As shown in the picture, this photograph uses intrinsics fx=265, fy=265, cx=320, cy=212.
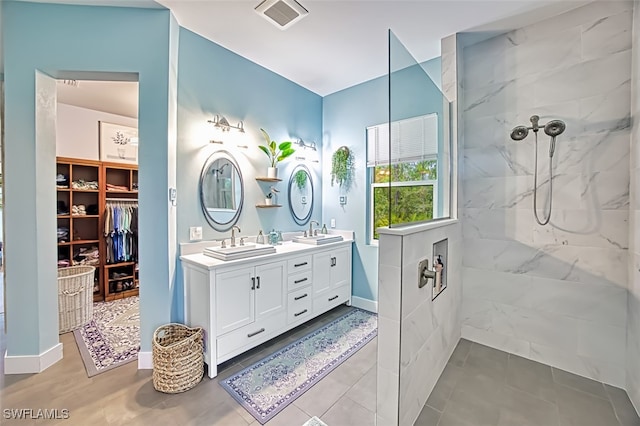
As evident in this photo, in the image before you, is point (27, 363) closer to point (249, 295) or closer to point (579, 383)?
point (249, 295)

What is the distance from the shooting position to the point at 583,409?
162 cm

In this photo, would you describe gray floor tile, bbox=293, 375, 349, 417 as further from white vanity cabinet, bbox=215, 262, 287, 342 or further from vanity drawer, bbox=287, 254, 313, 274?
vanity drawer, bbox=287, 254, 313, 274

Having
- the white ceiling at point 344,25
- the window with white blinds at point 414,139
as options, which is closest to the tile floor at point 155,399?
the window with white blinds at point 414,139

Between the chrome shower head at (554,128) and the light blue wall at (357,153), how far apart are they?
5.07ft

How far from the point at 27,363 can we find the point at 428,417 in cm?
286

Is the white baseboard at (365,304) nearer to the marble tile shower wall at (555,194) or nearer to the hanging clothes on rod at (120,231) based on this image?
the marble tile shower wall at (555,194)

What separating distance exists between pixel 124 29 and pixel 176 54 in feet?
1.18

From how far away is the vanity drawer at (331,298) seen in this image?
9.32ft

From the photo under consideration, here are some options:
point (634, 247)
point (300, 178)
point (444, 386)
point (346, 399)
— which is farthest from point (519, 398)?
point (300, 178)

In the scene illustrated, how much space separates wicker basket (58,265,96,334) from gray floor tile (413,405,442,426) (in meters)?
3.26

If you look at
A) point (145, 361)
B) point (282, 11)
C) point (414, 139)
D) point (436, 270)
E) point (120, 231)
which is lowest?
point (145, 361)

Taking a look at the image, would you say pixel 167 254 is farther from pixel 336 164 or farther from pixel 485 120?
pixel 485 120

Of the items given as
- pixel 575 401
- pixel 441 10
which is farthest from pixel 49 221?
pixel 575 401

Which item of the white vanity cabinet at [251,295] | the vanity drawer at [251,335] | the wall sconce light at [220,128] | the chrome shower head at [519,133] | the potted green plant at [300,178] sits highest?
the wall sconce light at [220,128]
